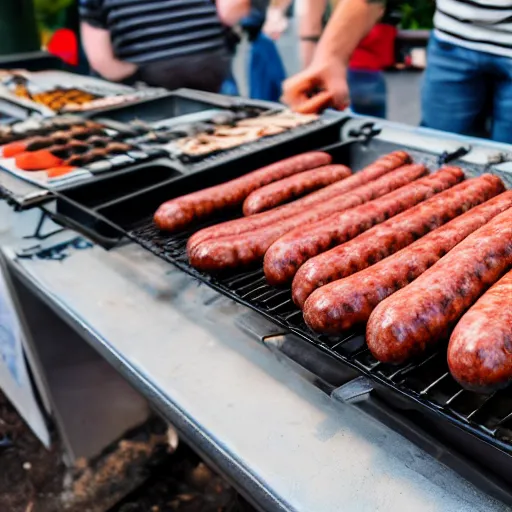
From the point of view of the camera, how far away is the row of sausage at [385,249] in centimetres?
125

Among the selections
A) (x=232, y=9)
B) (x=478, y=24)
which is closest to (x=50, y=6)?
(x=232, y=9)

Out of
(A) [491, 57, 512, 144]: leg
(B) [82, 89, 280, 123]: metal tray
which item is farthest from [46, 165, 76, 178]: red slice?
(A) [491, 57, 512, 144]: leg

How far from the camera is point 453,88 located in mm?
3498

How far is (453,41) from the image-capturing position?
331 cm

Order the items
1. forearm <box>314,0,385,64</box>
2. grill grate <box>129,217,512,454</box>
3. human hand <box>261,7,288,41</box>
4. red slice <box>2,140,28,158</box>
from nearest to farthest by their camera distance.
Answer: grill grate <box>129,217,512,454</box>, red slice <box>2,140,28,158</box>, forearm <box>314,0,385,64</box>, human hand <box>261,7,288,41</box>

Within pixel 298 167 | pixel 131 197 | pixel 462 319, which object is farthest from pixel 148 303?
pixel 462 319

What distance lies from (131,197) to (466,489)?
152cm

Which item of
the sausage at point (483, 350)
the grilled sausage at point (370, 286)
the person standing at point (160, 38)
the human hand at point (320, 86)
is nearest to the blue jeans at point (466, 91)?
the human hand at point (320, 86)

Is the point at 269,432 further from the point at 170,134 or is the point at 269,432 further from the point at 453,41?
the point at 453,41

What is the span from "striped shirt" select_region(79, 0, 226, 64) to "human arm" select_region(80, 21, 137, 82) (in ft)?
0.15

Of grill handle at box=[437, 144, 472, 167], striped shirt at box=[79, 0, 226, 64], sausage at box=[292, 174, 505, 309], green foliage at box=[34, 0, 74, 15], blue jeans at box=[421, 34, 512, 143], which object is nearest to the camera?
sausage at box=[292, 174, 505, 309]

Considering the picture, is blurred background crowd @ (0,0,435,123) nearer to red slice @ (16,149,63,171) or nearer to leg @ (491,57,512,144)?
leg @ (491,57,512,144)

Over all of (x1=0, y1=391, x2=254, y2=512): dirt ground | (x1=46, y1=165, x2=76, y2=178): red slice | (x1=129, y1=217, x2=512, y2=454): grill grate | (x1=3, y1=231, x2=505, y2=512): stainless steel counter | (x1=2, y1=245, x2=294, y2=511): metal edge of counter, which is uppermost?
(x1=46, y1=165, x2=76, y2=178): red slice

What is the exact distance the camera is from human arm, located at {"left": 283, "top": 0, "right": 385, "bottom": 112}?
3.33 metres
